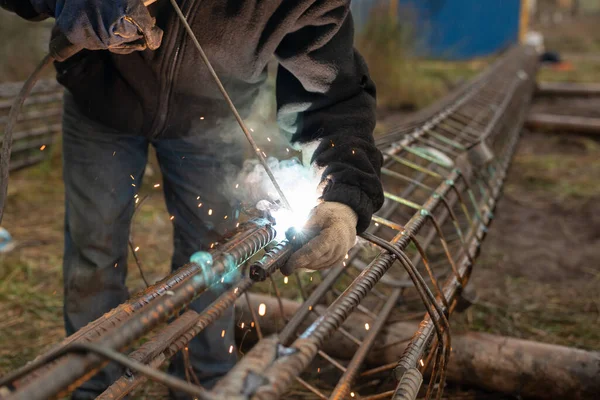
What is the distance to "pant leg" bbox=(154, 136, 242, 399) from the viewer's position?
6.59 feet

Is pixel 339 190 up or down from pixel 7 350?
up

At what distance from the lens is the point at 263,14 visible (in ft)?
5.34

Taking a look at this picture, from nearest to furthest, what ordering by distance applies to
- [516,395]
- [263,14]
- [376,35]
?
1. [263,14]
2. [516,395]
3. [376,35]

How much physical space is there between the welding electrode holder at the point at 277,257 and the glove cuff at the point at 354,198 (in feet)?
0.47

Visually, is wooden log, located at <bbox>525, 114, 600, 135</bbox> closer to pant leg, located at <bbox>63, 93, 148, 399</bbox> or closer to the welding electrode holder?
pant leg, located at <bbox>63, 93, 148, 399</bbox>

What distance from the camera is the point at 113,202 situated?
194 centimetres

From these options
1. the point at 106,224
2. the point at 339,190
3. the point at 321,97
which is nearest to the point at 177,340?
the point at 106,224

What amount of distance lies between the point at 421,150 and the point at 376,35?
16.4ft

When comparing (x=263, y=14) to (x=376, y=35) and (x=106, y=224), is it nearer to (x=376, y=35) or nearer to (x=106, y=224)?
(x=106, y=224)

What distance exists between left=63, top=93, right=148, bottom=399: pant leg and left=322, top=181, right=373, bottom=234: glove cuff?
2.59ft

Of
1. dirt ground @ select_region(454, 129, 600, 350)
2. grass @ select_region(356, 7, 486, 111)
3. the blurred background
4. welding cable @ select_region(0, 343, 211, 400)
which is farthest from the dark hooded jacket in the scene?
grass @ select_region(356, 7, 486, 111)

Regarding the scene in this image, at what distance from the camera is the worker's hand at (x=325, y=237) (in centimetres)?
139

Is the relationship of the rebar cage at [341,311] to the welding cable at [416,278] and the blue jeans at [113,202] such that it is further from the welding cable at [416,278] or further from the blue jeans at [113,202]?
the blue jeans at [113,202]

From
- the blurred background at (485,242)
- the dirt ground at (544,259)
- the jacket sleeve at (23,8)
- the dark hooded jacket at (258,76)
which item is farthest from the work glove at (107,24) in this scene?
the dirt ground at (544,259)
